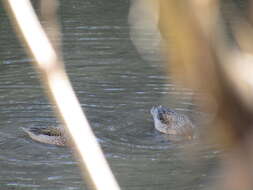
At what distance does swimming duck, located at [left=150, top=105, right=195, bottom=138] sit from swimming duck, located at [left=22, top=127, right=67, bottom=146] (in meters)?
1.43

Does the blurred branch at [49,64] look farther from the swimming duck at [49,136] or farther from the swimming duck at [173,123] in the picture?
the swimming duck at [173,123]

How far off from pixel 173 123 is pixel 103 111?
1.19 metres

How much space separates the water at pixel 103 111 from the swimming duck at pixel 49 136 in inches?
3.9

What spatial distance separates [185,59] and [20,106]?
9.42 metres

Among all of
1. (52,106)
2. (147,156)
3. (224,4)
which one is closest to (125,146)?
(147,156)

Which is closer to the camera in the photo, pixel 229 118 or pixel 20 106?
pixel 229 118

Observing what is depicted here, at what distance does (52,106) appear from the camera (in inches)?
417

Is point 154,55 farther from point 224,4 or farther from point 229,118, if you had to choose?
point 229,118

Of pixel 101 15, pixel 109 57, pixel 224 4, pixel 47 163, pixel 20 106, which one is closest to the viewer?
pixel 47 163

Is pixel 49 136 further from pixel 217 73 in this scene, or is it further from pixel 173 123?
pixel 217 73

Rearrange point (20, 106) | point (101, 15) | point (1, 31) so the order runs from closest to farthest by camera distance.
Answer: point (20, 106)
point (1, 31)
point (101, 15)

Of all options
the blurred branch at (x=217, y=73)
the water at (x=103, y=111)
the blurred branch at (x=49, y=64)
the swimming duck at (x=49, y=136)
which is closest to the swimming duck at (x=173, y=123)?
the water at (x=103, y=111)

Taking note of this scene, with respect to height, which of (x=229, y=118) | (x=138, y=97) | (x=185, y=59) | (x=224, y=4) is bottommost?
(x=224, y=4)

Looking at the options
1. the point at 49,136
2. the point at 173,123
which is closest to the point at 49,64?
the point at 49,136
